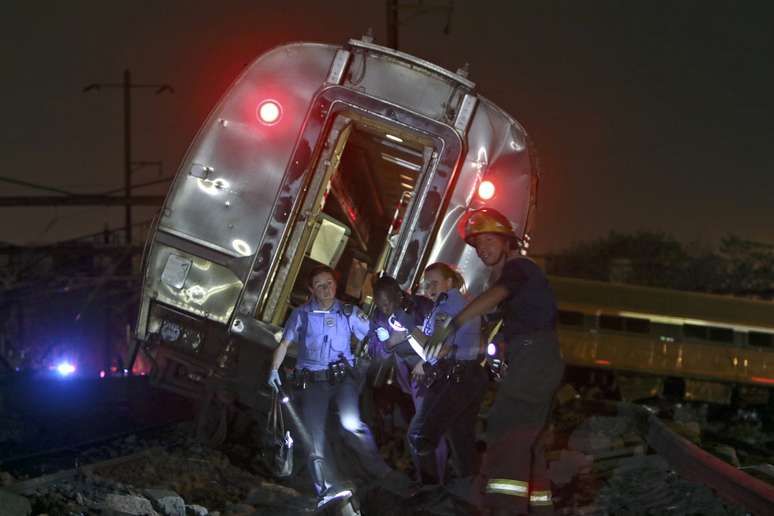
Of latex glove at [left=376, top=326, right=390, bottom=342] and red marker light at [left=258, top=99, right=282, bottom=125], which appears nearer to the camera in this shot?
latex glove at [left=376, top=326, right=390, bottom=342]

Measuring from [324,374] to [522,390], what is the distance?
187 centimetres

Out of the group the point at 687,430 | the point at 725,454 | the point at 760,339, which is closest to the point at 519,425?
the point at 725,454

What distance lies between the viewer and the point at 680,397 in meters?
22.4

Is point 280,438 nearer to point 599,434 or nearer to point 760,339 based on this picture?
point 599,434

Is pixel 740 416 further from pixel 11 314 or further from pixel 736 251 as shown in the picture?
pixel 736 251

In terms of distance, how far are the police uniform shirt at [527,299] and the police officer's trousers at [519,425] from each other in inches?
3.5

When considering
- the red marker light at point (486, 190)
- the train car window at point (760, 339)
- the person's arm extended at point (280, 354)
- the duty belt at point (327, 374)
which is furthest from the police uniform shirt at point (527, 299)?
the train car window at point (760, 339)

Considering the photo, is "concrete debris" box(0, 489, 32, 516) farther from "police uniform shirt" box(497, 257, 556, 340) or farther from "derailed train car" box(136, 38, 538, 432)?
"police uniform shirt" box(497, 257, 556, 340)

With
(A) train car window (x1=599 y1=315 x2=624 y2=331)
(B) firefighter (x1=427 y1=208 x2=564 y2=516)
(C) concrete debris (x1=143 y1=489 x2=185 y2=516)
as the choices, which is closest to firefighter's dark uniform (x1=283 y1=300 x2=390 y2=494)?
(C) concrete debris (x1=143 y1=489 x2=185 y2=516)

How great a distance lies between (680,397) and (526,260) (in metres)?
18.2

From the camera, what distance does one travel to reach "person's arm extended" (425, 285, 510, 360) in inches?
197

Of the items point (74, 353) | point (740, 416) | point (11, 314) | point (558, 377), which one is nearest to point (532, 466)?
point (558, 377)

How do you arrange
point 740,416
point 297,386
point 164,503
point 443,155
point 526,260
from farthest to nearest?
1. point 740,416
2. point 443,155
3. point 297,386
4. point 164,503
5. point 526,260

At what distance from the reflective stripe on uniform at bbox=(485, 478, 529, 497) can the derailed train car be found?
258 centimetres
